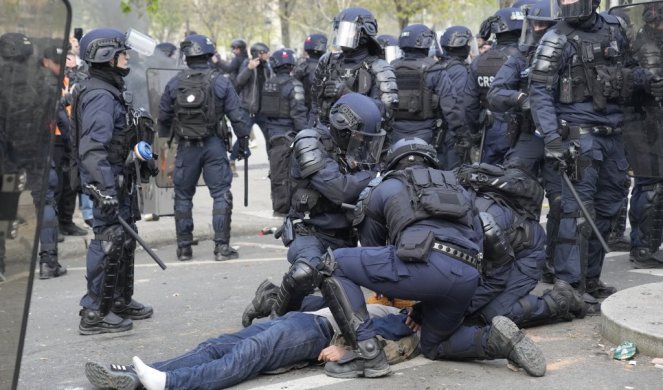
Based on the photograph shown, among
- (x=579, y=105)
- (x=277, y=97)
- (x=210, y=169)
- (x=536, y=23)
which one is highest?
(x=536, y=23)

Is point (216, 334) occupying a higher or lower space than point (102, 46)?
lower

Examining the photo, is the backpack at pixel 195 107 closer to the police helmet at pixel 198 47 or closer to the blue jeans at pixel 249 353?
the police helmet at pixel 198 47

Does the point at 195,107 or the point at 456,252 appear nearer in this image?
the point at 456,252

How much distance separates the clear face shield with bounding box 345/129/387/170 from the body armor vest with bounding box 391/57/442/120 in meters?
3.59

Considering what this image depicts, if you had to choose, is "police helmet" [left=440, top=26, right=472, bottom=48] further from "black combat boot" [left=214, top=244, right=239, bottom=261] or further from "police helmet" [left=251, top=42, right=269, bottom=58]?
"police helmet" [left=251, top=42, right=269, bottom=58]

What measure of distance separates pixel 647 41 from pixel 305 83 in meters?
6.26

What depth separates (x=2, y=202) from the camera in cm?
290

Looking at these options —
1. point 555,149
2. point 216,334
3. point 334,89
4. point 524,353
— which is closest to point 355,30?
point 334,89

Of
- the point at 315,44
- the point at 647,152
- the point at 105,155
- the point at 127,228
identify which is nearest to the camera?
the point at 105,155

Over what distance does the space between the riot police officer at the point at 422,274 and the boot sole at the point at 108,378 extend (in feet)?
3.35

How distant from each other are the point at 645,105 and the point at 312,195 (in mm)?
2934

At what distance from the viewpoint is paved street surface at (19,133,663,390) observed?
5.22 meters

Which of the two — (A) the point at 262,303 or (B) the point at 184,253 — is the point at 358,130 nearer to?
(A) the point at 262,303

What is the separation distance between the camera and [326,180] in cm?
603
